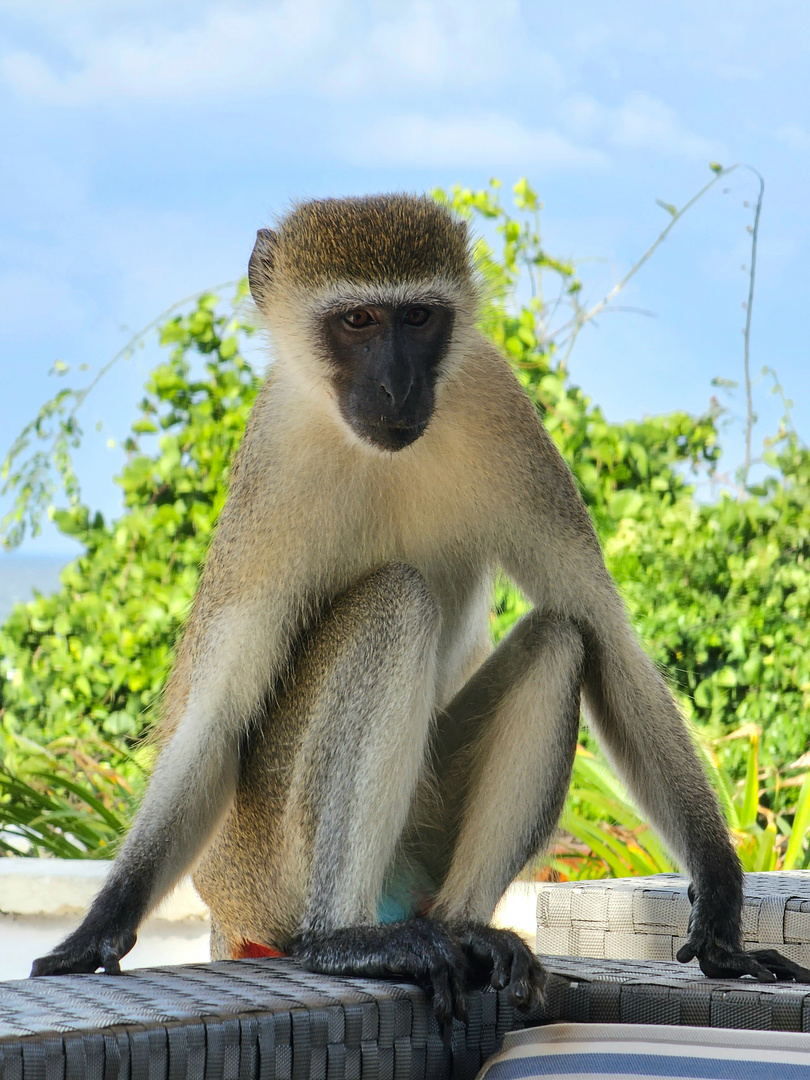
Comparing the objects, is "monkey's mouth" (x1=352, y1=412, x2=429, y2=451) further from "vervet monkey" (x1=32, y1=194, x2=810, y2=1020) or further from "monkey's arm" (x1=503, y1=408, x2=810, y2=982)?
"monkey's arm" (x1=503, y1=408, x2=810, y2=982)

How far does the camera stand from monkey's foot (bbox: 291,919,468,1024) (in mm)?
1682

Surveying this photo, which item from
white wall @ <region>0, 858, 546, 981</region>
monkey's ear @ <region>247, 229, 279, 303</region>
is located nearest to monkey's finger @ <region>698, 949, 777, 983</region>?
monkey's ear @ <region>247, 229, 279, 303</region>

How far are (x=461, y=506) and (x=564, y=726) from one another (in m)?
0.48

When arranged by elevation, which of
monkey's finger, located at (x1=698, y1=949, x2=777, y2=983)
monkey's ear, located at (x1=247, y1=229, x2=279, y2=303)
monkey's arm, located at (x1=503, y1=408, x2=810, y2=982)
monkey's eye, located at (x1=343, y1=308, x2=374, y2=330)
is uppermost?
monkey's ear, located at (x1=247, y1=229, x2=279, y2=303)

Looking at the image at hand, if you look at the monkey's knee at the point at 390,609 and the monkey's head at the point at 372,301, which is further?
the monkey's head at the point at 372,301

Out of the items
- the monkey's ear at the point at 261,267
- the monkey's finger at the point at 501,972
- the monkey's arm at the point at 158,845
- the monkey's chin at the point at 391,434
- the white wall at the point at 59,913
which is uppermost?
the monkey's ear at the point at 261,267

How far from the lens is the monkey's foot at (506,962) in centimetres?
169

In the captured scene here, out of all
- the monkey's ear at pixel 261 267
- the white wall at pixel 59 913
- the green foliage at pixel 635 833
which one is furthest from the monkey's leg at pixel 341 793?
the white wall at pixel 59 913

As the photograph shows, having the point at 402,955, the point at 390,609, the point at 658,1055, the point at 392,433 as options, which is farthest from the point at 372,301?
the point at 658,1055

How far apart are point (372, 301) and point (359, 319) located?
46mm

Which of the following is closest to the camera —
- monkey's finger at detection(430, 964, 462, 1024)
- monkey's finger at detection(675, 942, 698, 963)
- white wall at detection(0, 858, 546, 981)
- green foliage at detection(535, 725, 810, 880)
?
monkey's finger at detection(430, 964, 462, 1024)

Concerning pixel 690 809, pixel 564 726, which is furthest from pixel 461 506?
pixel 690 809

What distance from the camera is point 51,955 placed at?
6.21 ft

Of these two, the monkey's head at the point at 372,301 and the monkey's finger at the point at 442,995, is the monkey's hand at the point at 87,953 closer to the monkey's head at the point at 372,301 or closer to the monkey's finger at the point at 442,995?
the monkey's finger at the point at 442,995
